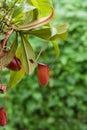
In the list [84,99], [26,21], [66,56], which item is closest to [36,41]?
[66,56]

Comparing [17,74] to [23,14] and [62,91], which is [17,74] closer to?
[23,14]

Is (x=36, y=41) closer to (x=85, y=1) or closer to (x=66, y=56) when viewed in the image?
(x=66, y=56)

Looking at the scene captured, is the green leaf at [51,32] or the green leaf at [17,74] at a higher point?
the green leaf at [51,32]

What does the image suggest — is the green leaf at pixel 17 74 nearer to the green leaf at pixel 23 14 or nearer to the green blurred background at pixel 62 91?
the green leaf at pixel 23 14

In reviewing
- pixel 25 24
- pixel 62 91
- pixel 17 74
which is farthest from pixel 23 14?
pixel 62 91

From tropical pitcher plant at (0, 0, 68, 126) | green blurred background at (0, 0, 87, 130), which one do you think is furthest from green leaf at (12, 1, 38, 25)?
green blurred background at (0, 0, 87, 130)

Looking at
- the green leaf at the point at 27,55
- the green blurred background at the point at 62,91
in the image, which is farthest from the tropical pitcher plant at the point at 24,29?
the green blurred background at the point at 62,91

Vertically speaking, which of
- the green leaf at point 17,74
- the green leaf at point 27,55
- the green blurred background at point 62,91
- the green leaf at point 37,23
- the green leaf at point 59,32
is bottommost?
the green blurred background at point 62,91

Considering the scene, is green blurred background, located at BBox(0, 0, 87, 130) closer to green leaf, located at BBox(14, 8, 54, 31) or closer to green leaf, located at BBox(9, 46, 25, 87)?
green leaf, located at BBox(9, 46, 25, 87)

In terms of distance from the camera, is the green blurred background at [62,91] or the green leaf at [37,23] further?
the green blurred background at [62,91]
